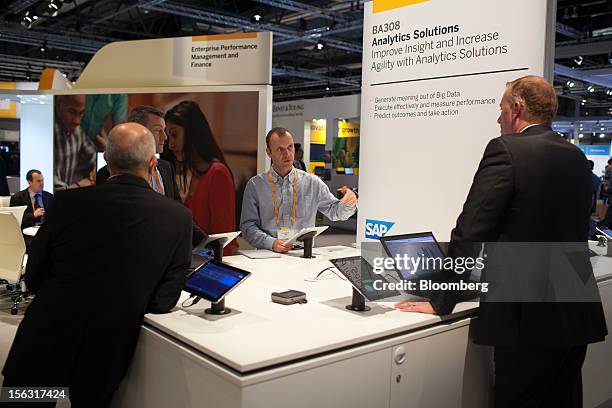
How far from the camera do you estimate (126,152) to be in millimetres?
1998

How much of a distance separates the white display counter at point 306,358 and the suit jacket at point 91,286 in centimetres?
11

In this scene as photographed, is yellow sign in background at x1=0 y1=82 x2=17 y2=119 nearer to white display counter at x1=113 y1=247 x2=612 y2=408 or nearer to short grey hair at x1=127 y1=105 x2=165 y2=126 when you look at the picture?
short grey hair at x1=127 y1=105 x2=165 y2=126

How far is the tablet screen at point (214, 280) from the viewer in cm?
192

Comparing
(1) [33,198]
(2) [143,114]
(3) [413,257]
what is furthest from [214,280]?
(1) [33,198]

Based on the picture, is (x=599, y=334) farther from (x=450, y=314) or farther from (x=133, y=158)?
(x=133, y=158)

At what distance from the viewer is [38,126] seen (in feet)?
21.3

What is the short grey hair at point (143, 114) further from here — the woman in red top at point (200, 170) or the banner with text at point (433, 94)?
the banner with text at point (433, 94)

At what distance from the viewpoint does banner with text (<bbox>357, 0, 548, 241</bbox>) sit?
9.55 feet

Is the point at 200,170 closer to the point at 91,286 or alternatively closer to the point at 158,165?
the point at 158,165

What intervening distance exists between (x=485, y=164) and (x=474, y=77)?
1324 mm

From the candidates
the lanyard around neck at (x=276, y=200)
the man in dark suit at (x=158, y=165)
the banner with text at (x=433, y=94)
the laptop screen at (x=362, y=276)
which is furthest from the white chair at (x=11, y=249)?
the laptop screen at (x=362, y=276)

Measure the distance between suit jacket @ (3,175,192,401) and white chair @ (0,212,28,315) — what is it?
304 centimetres

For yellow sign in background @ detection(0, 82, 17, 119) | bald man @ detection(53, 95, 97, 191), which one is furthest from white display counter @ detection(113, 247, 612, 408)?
yellow sign in background @ detection(0, 82, 17, 119)

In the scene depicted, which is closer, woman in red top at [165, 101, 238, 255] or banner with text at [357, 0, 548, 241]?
banner with text at [357, 0, 548, 241]
